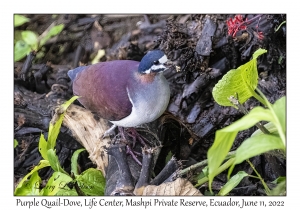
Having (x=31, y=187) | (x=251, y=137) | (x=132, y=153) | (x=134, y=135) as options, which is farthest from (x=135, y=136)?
(x=251, y=137)

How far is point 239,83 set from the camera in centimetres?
139

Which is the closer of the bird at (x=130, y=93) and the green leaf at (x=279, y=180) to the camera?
the green leaf at (x=279, y=180)

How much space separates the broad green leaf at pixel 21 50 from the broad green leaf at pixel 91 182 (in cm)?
56

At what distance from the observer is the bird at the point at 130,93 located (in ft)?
5.40

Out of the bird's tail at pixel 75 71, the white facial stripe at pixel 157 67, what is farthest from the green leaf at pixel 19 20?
the white facial stripe at pixel 157 67

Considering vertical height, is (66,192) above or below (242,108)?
below

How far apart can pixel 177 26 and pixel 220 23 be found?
187 millimetres

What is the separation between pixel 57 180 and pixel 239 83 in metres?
0.73

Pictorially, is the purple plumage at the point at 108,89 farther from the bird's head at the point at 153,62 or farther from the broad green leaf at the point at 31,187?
the broad green leaf at the point at 31,187

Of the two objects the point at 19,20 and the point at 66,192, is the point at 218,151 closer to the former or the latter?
the point at 66,192

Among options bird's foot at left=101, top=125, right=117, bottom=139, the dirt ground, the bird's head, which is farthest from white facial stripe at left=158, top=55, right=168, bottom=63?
bird's foot at left=101, top=125, right=117, bottom=139

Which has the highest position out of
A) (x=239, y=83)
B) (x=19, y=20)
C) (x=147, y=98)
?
(x=19, y=20)

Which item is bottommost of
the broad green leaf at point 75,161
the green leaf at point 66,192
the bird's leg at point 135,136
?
the green leaf at point 66,192

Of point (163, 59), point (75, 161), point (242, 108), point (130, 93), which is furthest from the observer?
point (75, 161)
